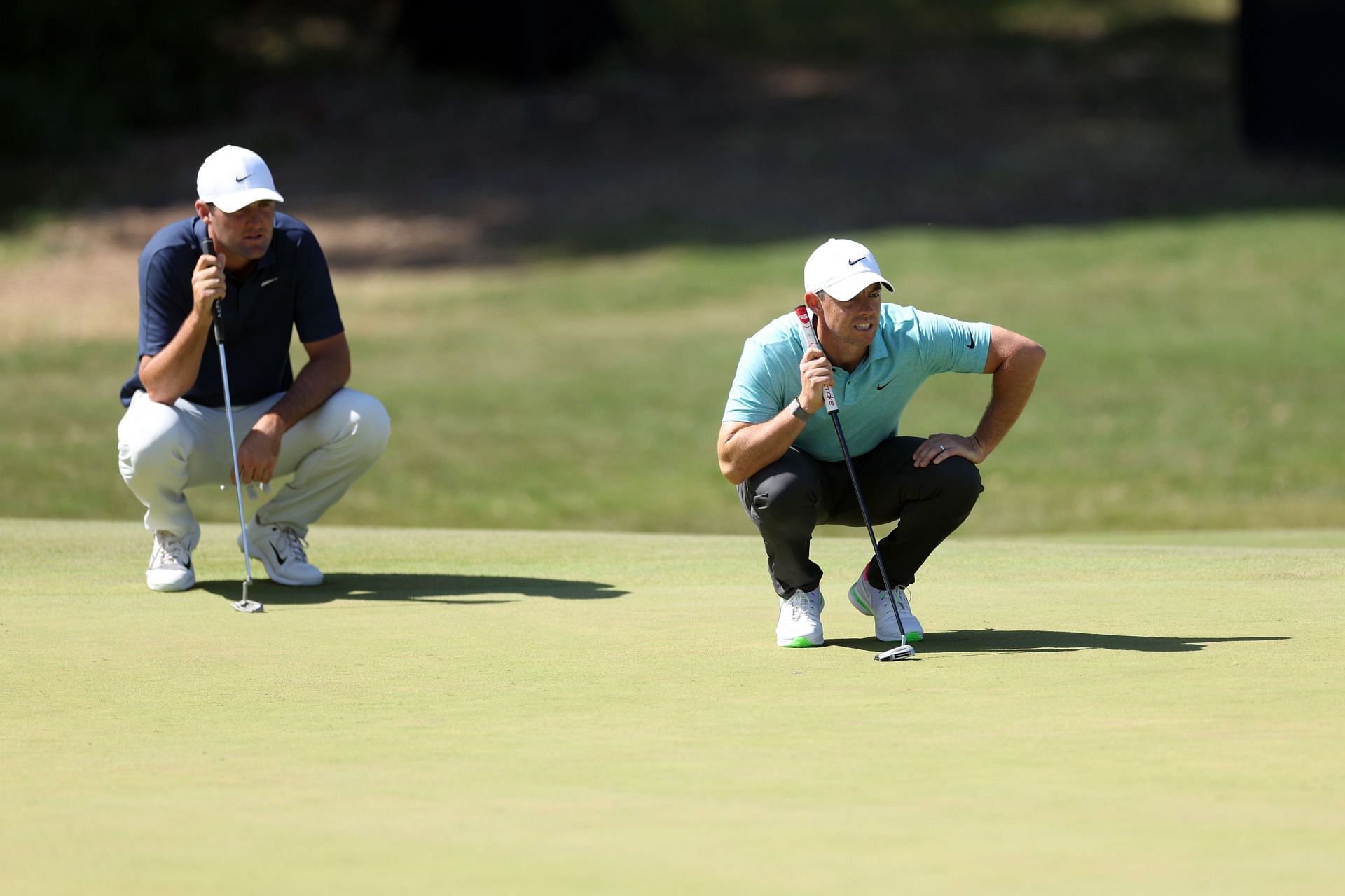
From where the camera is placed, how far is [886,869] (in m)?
2.80

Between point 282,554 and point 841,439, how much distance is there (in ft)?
7.29

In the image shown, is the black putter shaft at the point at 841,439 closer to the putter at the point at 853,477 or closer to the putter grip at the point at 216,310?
the putter at the point at 853,477

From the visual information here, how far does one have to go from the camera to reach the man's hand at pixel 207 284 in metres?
5.59

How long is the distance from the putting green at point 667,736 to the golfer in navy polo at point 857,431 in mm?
196

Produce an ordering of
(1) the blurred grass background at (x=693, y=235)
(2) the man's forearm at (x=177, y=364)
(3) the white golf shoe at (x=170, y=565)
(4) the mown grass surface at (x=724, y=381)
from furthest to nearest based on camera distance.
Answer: (1) the blurred grass background at (x=693, y=235)
(4) the mown grass surface at (x=724, y=381)
(3) the white golf shoe at (x=170, y=565)
(2) the man's forearm at (x=177, y=364)

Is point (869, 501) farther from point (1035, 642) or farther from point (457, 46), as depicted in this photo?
point (457, 46)

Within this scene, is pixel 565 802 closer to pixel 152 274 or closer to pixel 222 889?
pixel 222 889

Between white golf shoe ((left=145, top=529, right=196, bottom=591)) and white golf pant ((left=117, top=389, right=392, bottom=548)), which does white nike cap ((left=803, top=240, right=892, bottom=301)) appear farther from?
white golf shoe ((left=145, top=529, right=196, bottom=591))

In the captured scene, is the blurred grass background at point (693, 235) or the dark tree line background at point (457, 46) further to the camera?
the dark tree line background at point (457, 46)

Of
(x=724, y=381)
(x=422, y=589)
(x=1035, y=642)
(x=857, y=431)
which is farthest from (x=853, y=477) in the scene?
(x=724, y=381)

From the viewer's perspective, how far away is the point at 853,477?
4766 millimetres

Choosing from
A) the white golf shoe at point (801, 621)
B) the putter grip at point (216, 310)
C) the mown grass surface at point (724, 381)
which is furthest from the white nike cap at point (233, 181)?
the mown grass surface at point (724, 381)

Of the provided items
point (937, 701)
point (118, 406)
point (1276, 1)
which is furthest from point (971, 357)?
point (1276, 1)

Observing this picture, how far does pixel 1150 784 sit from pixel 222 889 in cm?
159
